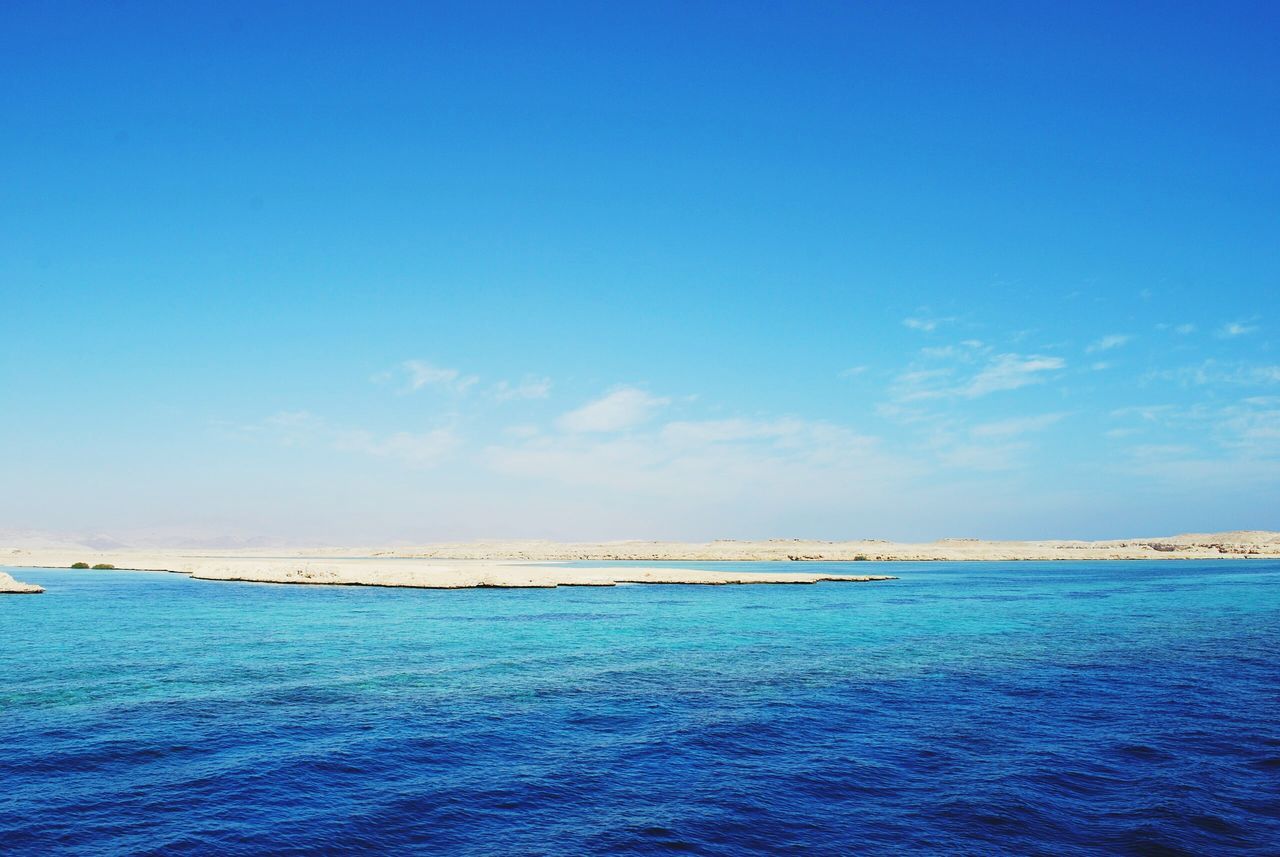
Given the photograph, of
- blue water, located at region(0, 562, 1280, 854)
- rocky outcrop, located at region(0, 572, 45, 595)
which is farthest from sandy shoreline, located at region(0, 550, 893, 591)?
blue water, located at region(0, 562, 1280, 854)

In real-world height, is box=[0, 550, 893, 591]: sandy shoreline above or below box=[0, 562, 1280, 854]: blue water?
above

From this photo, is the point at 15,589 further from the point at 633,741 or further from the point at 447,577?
the point at 633,741

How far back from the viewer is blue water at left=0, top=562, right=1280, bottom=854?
52.0 feet

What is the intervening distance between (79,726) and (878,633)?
42.5 meters

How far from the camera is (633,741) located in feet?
74.1

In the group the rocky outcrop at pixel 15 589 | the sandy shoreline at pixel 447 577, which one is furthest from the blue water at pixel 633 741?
the sandy shoreline at pixel 447 577

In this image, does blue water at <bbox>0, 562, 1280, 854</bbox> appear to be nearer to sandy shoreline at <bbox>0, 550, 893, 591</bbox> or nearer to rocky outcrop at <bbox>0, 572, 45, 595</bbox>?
rocky outcrop at <bbox>0, 572, 45, 595</bbox>

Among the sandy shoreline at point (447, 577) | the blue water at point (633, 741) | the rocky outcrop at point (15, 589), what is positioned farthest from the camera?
the sandy shoreline at point (447, 577)

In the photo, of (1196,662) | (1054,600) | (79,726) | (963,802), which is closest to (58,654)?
(79,726)

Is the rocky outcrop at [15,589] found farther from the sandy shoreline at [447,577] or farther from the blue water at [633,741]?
the blue water at [633,741]

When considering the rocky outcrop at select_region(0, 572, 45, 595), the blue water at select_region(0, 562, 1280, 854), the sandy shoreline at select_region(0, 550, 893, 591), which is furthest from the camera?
the sandy shoreline at select_region(0, 550, 893, 591)

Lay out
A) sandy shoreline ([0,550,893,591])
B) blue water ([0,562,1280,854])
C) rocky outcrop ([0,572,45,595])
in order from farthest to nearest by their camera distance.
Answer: sandy shoreline ([0,550,893,591]), rocky outcrop ([0,572,45,595]), blue water ([0,562,1280,854])

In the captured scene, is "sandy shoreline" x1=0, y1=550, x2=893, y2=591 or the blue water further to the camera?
"sandy shoreline" x1=0, y1=550, x2=893, y2=591

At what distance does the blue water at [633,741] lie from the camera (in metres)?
15.9
